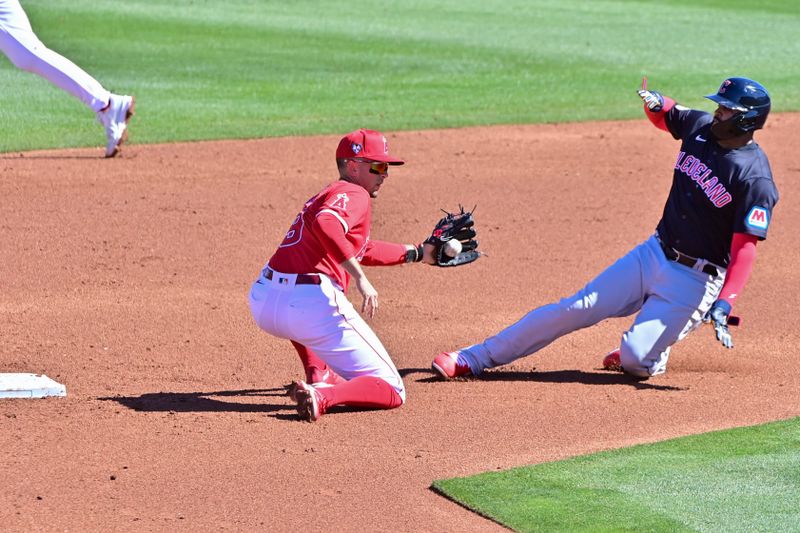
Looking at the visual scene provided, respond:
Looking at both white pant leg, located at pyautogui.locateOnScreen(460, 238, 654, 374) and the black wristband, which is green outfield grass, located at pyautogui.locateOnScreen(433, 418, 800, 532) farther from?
the black wristband

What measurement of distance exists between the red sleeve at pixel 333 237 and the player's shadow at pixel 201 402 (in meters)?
0.87

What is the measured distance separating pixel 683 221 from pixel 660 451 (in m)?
1.64

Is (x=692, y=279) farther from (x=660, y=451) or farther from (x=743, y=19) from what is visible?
(x=743, y=19)

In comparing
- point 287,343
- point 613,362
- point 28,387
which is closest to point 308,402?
point 28,387

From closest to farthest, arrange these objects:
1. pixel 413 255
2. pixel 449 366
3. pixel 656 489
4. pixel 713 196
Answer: pixel 656 489 < pixel 413 255 < pixel 713 196 < pixel 449 366

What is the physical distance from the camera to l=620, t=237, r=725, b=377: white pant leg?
6988mm

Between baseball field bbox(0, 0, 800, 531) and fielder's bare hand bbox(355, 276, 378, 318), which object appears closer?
baseball field bbox(0, 0, 800, 531)

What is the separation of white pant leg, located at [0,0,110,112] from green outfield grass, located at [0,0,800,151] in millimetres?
1273

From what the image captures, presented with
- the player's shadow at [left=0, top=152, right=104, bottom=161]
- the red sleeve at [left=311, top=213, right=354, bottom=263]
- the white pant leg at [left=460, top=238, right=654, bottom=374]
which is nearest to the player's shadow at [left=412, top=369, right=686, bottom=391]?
the white pant leg at [left=460, top=238, right=654, bottom=374]

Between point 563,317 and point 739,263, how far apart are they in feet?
3.22

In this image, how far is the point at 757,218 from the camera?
21.5 feet

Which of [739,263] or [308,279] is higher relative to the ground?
[739,263]

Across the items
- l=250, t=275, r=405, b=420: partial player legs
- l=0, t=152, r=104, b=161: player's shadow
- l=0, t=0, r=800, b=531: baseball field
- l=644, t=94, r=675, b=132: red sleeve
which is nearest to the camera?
l=0, t=0, r=800, b=531: baseball field

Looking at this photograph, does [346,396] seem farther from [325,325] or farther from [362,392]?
[325,325]
